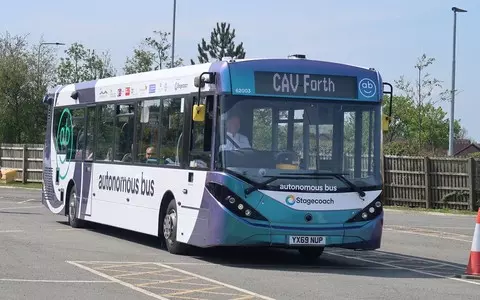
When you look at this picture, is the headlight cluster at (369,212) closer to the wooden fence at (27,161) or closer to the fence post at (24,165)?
the wooden fence at (27,161)

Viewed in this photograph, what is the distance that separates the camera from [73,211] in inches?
826

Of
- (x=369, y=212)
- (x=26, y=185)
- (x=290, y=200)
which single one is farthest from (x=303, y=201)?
(x=26, y=185)

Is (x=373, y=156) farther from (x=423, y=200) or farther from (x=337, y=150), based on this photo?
(x=423, y=200)

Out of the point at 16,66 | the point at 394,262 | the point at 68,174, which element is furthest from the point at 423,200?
the point at 16,66

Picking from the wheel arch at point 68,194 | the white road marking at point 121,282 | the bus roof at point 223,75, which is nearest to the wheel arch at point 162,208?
the bus roof at point 223,75

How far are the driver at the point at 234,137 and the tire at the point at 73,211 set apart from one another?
7605 millimetres

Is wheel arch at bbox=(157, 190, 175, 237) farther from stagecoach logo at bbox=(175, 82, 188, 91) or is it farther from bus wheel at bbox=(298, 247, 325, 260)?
bus wheel at bbox=(298, 247, 325, 260)

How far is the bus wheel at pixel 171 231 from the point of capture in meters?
15.5

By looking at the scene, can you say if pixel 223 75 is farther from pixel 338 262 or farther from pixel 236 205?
pixel 338 262

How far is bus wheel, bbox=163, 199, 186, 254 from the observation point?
Result: 15.5m

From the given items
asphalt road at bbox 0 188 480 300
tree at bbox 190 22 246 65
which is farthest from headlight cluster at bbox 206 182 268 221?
tree at bbox 190 22 246 65

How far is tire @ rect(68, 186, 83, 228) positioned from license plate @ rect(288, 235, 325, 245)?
7.94m

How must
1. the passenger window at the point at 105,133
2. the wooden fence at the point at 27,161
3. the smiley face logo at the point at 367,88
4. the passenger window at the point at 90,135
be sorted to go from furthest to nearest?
the wooden fence at the point at 27,161, the passenger window at the point at 90,135, the passenger window at the point at 105,133, the smiley face logo at the point at 367,88

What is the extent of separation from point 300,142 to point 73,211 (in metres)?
8.07
